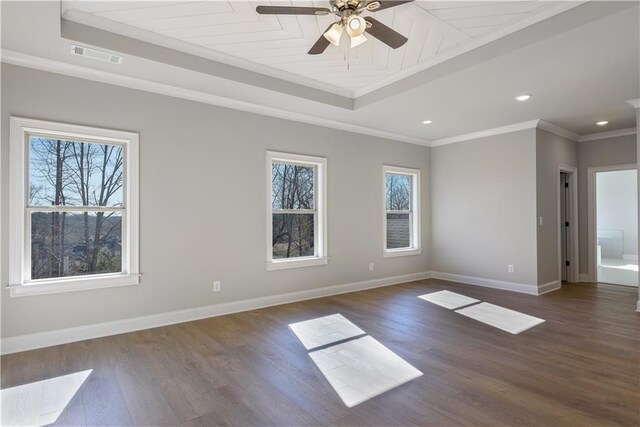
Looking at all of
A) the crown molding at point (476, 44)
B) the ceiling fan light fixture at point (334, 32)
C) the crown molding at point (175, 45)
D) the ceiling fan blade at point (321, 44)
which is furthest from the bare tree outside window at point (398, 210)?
the ceiling fan light fixture at point (334, 32)

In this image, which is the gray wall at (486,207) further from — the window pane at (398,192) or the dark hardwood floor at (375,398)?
the dark hardwood floor at (375,398)

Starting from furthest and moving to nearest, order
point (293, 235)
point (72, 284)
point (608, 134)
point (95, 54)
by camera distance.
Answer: point (608, 134) → point (293, 235) → point (72, 284) → point (95, 54)

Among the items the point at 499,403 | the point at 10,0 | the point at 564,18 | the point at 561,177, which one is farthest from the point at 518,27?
the point at 561,177

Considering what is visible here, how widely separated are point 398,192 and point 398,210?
1.10ft

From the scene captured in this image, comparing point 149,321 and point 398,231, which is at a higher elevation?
point 398,231

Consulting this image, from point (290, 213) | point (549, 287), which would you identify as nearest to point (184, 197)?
point (290, 213)

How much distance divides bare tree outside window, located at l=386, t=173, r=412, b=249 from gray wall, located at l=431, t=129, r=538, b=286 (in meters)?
0.57

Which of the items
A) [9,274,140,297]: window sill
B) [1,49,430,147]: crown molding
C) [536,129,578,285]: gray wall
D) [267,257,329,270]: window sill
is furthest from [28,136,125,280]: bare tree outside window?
[536,129,578,285]: gray wall

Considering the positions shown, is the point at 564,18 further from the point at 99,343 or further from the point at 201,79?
the point at 99,343

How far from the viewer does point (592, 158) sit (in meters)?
6.06

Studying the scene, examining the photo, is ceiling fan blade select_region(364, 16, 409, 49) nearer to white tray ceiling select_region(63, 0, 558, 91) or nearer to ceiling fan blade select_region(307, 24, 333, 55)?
white tray ceiling select_region(63, 0, 558, 91)

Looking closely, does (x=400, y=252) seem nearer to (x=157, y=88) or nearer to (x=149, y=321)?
(x=149, y=321)

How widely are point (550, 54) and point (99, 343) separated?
4.89 m

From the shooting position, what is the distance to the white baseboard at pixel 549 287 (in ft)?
17.1
